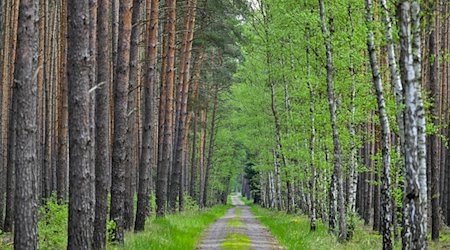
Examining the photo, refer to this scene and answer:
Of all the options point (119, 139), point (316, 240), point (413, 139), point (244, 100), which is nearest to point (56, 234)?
point (119, 139)

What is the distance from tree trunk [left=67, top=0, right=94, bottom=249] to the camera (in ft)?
32.8

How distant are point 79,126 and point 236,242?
929cm

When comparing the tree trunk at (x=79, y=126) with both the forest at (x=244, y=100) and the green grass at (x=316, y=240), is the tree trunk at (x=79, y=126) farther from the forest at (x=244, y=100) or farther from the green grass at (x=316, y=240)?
the green grass at (x=316, y=240)

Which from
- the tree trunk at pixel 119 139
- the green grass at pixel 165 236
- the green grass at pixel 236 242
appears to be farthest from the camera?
the green grass at pixel 236 242

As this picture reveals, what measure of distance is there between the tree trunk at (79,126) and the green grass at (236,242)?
6.62m

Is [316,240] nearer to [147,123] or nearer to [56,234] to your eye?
[147,123]

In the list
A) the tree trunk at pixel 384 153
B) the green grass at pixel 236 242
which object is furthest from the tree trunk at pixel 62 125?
the tree trunk at pixel 384 153

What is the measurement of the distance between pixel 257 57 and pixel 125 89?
70.8 ft

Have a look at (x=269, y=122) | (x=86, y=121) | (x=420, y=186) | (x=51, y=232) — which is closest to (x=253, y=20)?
(x=269, y=122)

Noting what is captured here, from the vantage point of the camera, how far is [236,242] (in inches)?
720

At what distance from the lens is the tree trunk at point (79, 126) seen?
393 inches

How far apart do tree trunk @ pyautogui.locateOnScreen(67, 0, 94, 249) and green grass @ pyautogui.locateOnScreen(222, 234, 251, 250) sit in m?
6.62

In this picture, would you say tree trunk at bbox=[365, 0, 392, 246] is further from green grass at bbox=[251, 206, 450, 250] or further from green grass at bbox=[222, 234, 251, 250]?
green grass at bbox=[222, 234, 251, 250]

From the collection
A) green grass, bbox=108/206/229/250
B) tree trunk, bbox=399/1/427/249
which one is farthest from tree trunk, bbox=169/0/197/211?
tree trunk, bbox=399/1/427/249
